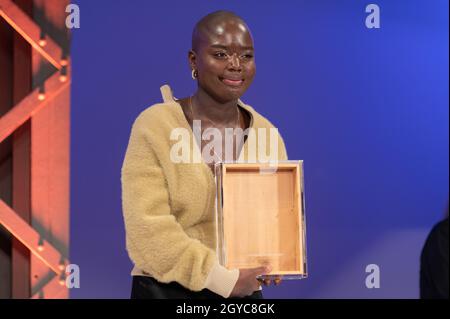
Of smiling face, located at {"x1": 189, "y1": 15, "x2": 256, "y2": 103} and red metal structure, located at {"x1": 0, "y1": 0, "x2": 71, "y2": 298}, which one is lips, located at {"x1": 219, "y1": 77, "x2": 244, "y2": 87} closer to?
smiling face, located at {"x1": 189, "y1": 15, "x2": 256, "y2": 103}

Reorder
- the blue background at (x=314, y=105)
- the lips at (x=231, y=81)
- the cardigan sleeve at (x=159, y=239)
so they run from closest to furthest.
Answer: the cardigan sleeve at (x=159, y=239) < the lips at (x=231, y=81) < the blue background at (x=314, y=105)

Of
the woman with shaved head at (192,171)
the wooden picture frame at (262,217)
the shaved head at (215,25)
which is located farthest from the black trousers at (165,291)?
the shaved head at (215,25)

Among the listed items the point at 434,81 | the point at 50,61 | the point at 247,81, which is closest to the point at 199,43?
the point at 247,81

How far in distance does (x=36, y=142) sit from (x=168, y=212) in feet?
2.95

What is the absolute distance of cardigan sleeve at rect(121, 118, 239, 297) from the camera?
165 cm

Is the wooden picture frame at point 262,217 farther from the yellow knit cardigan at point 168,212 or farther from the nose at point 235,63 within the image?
the nose at point 235,63

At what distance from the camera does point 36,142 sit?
2451mm

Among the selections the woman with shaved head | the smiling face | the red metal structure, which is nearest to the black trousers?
the woman with shaved head

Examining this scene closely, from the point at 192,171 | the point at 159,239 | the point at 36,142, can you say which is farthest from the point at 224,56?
the point at 36,142

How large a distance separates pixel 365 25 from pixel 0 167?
1214 millimetres

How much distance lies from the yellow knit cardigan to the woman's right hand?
1 centimetres

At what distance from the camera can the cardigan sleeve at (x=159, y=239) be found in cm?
165

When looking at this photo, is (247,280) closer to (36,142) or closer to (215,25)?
(215,25)

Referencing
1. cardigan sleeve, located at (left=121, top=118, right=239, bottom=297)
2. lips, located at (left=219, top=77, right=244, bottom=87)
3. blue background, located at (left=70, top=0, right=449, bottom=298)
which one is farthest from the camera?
blue background, located at (left=70, top=0, right=449, bottom=298)
